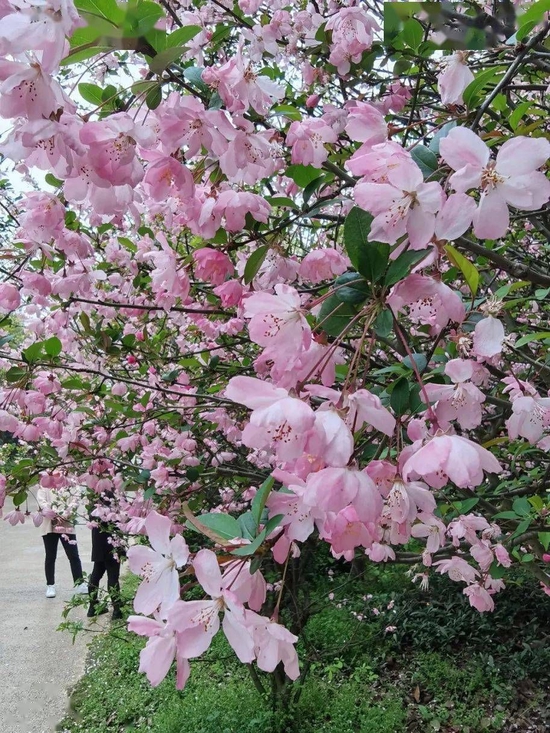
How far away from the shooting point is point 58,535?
6.04 meters

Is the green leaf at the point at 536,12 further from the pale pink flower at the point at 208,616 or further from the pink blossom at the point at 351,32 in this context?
the pale pink flower at the point at 208,616

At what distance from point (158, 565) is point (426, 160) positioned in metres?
0.63

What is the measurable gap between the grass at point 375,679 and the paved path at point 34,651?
0.17m

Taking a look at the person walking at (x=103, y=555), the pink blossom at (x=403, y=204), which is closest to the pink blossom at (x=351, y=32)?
the pink blossom at (x=403, y=204)

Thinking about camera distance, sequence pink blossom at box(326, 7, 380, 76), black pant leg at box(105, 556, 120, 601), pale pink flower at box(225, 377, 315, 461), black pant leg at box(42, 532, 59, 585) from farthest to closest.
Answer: black pant leg at box(42, 532, 59, 585) < black pant leg at box(105, 556, 120, 601) < pink blossom at box(326, 7, 380, 76) < pale pink flower at box(225, 377, 315, 461)

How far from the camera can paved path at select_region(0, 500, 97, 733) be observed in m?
4.27

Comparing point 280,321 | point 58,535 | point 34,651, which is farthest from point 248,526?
point 58,535

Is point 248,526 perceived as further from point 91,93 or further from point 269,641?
point 91,93

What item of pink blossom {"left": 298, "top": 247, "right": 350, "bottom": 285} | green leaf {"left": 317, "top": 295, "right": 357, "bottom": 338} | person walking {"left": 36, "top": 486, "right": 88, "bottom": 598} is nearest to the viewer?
green leaf {"left": 317, "top": 295, "right": 357, "bottom": 338}

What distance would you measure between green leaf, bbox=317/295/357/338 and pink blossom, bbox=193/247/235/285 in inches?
16.6

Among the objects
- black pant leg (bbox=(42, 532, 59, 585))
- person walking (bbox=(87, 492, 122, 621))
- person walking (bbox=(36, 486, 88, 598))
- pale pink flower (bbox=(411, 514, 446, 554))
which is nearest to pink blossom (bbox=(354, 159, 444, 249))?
pale pink flower (bbox=(411, 514, 446, 554))

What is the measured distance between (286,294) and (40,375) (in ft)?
6.68

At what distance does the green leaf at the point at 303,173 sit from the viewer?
3.91 feet

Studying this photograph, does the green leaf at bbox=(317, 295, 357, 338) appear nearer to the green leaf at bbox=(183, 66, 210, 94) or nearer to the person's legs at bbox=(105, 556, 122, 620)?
the green leaf at bbox=(183, 66, 210, 94)
